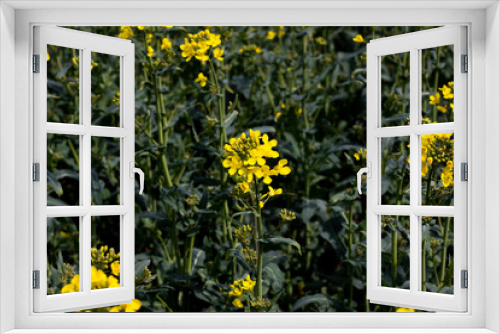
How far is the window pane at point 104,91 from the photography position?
2846mm

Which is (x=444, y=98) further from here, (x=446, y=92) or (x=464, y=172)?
(x=464, y=172)

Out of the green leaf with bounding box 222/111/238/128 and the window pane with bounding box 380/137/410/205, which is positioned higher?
the green leaf with bounding box 222/111/238/128

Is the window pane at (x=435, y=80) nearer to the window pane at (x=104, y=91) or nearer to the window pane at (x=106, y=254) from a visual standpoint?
the window pane at (x=104, y=91)

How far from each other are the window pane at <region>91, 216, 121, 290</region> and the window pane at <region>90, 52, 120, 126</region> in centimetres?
56

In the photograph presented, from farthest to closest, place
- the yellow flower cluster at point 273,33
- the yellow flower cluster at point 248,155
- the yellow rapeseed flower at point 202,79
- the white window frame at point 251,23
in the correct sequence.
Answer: the yellow flower cluster at point 273,33
the yellow rapeseed flower at point 202,79
the yellow flower cluster at point 248,155
the white window frame at point 251,23

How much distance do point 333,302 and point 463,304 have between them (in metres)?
1.09

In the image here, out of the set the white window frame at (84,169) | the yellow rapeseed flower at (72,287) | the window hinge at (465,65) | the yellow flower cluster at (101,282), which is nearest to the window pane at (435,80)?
the window hinge at (465,65)

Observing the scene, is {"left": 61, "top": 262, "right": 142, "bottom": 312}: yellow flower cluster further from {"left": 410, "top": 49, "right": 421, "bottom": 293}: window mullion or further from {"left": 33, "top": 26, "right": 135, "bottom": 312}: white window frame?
{"left": 410, "top": 49, "right": 421, "bottom": 293}: window mullion

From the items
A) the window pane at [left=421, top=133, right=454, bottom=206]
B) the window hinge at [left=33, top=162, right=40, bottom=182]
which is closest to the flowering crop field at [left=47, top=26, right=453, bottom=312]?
the window pane at [left=421, top=133, right=454, bottom=206]

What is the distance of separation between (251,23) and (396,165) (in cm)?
113

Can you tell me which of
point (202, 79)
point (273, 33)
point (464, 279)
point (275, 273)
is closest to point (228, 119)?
point (202, 79)

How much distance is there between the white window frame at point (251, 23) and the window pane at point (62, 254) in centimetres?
70

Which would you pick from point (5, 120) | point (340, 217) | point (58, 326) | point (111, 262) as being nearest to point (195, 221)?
point (111, 262)

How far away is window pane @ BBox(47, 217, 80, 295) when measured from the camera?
276 centimetres
